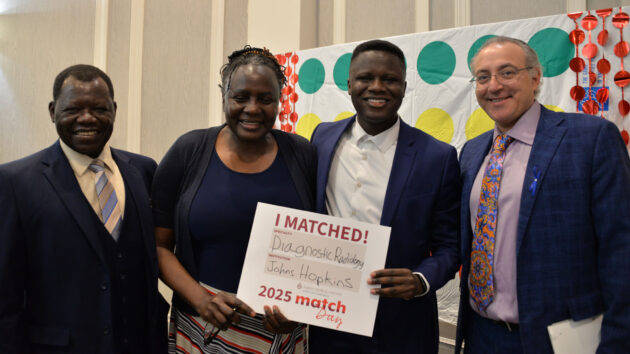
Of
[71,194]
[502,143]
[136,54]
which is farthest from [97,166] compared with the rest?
[136,54]

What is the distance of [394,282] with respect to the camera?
142 centimetres

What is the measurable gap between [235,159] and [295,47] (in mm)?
2700

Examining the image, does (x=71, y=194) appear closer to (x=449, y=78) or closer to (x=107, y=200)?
(x=107, y=200)

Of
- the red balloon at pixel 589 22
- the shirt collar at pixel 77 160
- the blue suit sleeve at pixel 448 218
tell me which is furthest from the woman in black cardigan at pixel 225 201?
the red balloon at pixel 589 22

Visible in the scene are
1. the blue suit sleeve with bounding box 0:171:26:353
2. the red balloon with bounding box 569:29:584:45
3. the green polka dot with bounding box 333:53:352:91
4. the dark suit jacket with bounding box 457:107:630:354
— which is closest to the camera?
the blue suit sleeve with bounding box 0:171:26:353

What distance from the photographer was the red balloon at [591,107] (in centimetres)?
231

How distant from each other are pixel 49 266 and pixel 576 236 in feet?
5.50

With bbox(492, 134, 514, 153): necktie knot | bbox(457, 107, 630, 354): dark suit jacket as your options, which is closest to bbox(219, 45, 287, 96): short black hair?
bbox(492, 134, 514, 153): necktie knot

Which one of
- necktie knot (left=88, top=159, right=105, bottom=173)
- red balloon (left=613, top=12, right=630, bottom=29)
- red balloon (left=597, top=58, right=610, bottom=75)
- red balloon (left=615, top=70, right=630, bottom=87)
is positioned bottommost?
necktie knot (left=88, top=159, right=105, bottom=173)

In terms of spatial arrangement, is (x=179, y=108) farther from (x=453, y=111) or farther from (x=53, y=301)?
(x=53, y=301)

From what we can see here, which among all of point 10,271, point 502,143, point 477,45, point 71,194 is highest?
point 477,45

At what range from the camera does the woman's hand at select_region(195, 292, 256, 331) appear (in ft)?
4.61

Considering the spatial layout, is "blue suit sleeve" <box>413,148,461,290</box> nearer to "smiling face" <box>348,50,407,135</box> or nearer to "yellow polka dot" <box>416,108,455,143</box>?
"smiling face" <box>348,50,407,135</box>

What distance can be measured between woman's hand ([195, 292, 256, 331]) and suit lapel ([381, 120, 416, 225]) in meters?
0.57
